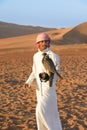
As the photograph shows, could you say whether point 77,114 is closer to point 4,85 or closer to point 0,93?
point 0,93

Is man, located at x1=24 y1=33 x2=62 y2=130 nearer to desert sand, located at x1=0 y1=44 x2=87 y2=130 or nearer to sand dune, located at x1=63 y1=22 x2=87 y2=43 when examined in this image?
desert sand, located at x1=0 y1=44 x2=87 y2=130

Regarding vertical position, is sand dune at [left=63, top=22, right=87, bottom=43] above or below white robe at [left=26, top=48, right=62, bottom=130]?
below

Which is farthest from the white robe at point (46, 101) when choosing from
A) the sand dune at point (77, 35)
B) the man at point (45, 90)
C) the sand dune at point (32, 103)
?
the sand dune at point (77, 35)

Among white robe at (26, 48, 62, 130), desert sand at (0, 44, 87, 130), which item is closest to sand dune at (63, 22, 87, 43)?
desert sand at (0, 44, 87, 130)

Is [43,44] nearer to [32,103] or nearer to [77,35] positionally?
[32,103]

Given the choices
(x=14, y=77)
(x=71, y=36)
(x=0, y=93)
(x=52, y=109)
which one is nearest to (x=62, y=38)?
(x=71, y=36)

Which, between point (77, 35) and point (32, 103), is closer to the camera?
point (32, 103)

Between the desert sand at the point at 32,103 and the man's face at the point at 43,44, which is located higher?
the man's face at the point at 43,44

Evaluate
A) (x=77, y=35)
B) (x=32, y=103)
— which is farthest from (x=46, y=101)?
(x=77, y=35)

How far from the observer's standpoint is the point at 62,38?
147ft

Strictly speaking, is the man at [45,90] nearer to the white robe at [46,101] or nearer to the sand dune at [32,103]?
the white robe at [46,101]

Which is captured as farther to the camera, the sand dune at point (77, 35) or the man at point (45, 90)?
the sand dune at point (77, 35)

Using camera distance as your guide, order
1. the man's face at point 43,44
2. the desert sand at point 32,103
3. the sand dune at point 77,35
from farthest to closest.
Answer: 1. the sand dune at point 77,35
2. the desert sand at point 32,103
3. the man's face at point 43,44

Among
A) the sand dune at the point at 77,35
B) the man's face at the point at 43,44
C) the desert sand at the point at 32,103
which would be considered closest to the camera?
the man's face at the point at 43,44
